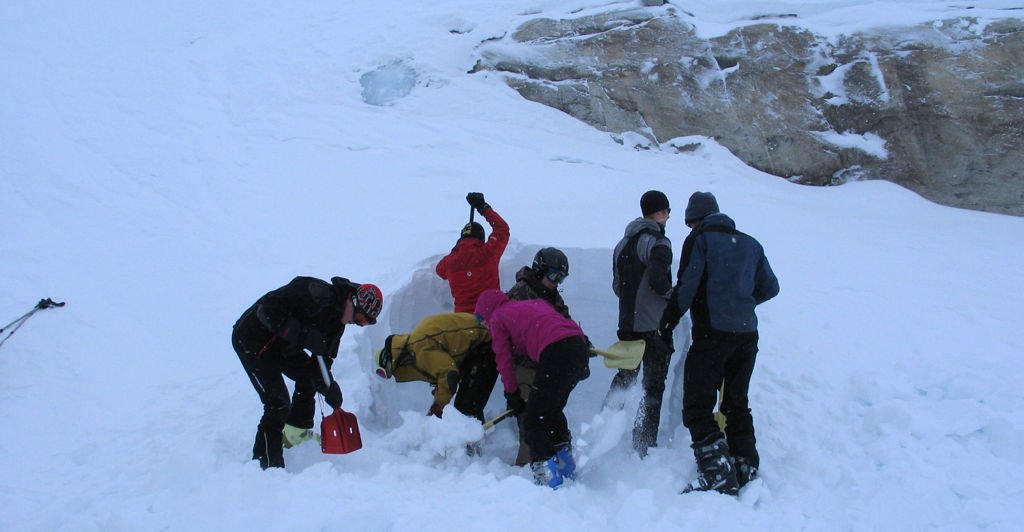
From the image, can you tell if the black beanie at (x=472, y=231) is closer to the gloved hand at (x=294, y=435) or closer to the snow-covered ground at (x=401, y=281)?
the snow-covered ground at (x=401, y=281)

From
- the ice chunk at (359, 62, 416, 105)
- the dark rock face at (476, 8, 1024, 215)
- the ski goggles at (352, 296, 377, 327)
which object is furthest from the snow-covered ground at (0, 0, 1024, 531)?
the ski goggles at (352, 296, 377, 327)

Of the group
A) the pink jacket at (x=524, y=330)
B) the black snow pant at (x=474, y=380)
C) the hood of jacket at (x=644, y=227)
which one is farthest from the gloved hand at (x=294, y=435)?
the hood of jacket at (x=644, y=227)

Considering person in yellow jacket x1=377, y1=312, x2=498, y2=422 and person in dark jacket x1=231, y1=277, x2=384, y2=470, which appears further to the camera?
person in yellow jacket x1=377, y1=312, x2=498, y2=422

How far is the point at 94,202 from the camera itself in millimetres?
7211

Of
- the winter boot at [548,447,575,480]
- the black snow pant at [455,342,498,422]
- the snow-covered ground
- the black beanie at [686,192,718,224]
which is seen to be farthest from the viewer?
the black snow pant at [455,342,498,422]

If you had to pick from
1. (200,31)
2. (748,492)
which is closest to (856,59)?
(748,492)

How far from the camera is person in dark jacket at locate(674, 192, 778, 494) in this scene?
3311mm

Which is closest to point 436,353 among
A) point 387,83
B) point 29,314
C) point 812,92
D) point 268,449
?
point 268,449

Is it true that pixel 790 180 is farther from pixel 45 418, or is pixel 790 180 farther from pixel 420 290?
pixel 45 418

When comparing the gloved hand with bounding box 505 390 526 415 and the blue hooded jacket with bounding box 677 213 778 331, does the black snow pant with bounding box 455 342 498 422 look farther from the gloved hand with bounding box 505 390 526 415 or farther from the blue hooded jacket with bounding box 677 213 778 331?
the blue hooded jacket with bounding box 677 213 778 331

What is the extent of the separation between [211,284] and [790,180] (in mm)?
8107

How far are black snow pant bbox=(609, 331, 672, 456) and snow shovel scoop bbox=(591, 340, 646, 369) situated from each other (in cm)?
6

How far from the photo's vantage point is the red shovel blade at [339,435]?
355 centimetres

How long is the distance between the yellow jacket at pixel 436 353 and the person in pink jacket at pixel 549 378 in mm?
481
